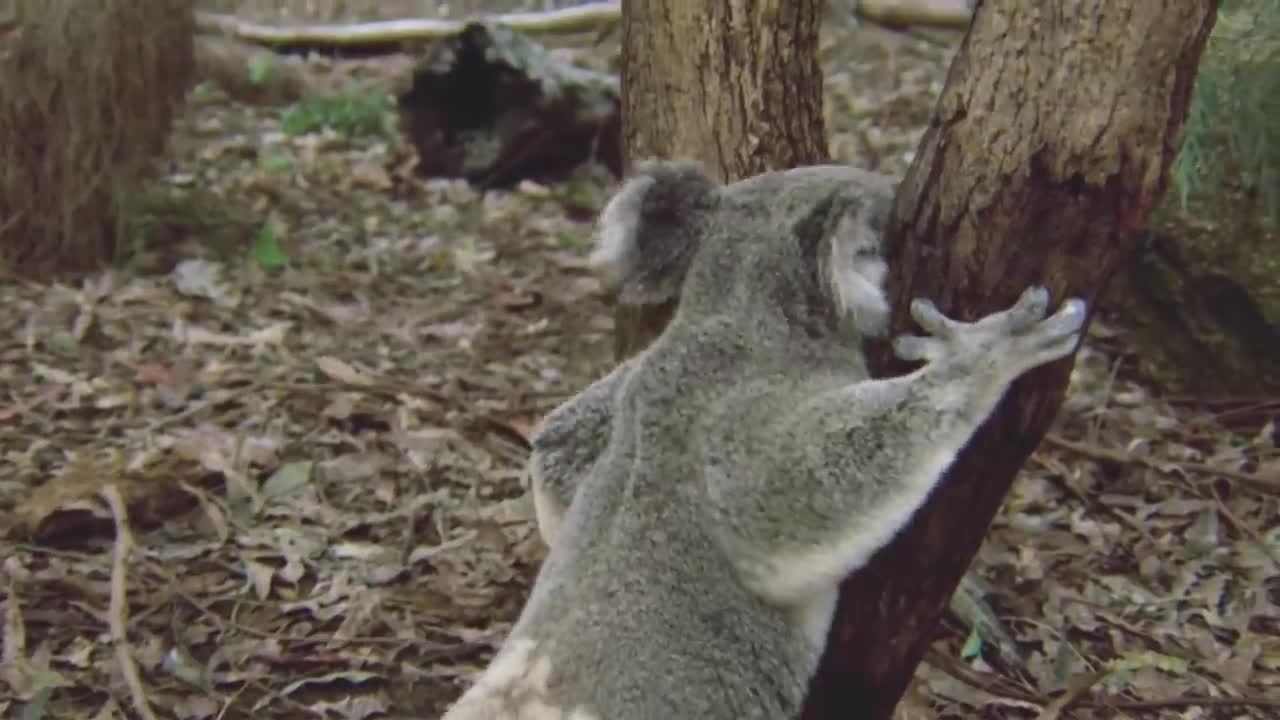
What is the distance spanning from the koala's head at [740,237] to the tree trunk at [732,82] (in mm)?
749

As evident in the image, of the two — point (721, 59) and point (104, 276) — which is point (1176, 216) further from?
point (104, 276)

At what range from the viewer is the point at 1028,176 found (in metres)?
2.03

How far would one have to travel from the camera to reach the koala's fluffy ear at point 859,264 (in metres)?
Result: 2.17

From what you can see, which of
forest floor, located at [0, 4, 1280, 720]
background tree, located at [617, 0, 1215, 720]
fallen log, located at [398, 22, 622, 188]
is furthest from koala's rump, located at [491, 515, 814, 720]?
fallen log, located at [398, 22, 622, 188]

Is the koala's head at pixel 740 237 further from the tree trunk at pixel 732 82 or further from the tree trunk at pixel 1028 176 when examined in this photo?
the tree trunk at pixel 732 82

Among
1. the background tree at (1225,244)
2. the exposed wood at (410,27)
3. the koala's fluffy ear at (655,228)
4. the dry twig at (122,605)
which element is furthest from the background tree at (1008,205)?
the exposed wood at (410,27)

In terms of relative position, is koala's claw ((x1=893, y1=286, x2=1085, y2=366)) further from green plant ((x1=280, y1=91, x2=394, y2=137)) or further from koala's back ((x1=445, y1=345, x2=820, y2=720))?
green plant ((x1=280, y1=91, x2=394, y2=137))

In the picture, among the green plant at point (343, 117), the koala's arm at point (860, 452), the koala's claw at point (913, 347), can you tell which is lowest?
the green plant at point (343, 117)

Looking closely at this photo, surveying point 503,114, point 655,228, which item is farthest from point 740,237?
point 503,114

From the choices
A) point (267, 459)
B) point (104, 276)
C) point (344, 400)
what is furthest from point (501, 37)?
point (267, 459)

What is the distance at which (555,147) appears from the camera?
7.57 meters

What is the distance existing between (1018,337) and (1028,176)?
0.22m

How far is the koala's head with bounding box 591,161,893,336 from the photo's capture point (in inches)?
89.7

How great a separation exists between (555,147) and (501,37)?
624mm
